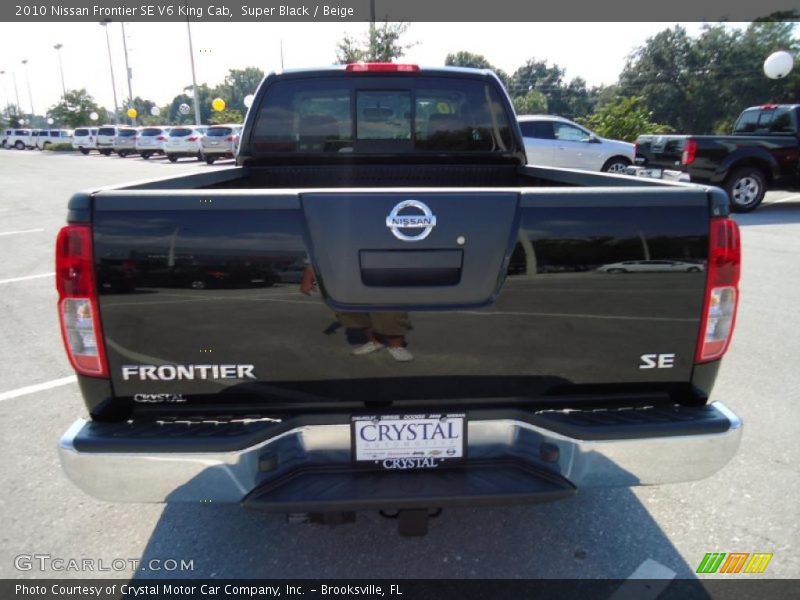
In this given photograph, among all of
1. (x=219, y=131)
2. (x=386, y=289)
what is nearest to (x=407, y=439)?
(x=386, y=289)

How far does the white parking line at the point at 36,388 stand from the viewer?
13.2 ft

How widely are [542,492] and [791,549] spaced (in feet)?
4.51

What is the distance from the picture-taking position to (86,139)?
40.5m

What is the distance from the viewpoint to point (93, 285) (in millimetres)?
1902

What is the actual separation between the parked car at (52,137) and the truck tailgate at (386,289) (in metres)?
57.2

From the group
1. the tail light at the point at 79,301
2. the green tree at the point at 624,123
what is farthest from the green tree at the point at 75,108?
the tail light at the point at 79,301

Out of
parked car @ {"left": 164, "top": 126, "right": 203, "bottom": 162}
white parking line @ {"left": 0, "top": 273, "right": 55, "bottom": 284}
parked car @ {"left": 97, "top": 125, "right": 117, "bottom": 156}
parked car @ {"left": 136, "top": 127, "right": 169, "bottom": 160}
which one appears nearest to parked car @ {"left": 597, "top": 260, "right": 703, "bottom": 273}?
white parking line @ {"left": 0, "top": 273, "right": 55, "bottom": 284}

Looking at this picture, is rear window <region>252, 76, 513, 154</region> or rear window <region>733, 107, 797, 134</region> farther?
rear window <region>733, 107, 797, 134</region>

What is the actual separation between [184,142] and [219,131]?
2.62 metres

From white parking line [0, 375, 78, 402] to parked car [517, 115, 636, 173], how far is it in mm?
11567

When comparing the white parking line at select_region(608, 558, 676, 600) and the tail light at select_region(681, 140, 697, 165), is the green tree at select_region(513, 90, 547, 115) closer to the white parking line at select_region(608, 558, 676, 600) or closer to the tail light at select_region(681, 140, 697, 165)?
the tail light at select_region(681, 140, 697, 165)

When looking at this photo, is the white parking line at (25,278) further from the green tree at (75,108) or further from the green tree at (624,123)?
the green tree at (75,108)

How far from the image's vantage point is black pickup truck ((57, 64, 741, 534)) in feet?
6.20

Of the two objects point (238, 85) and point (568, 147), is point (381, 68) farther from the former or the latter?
point (238, 85)
